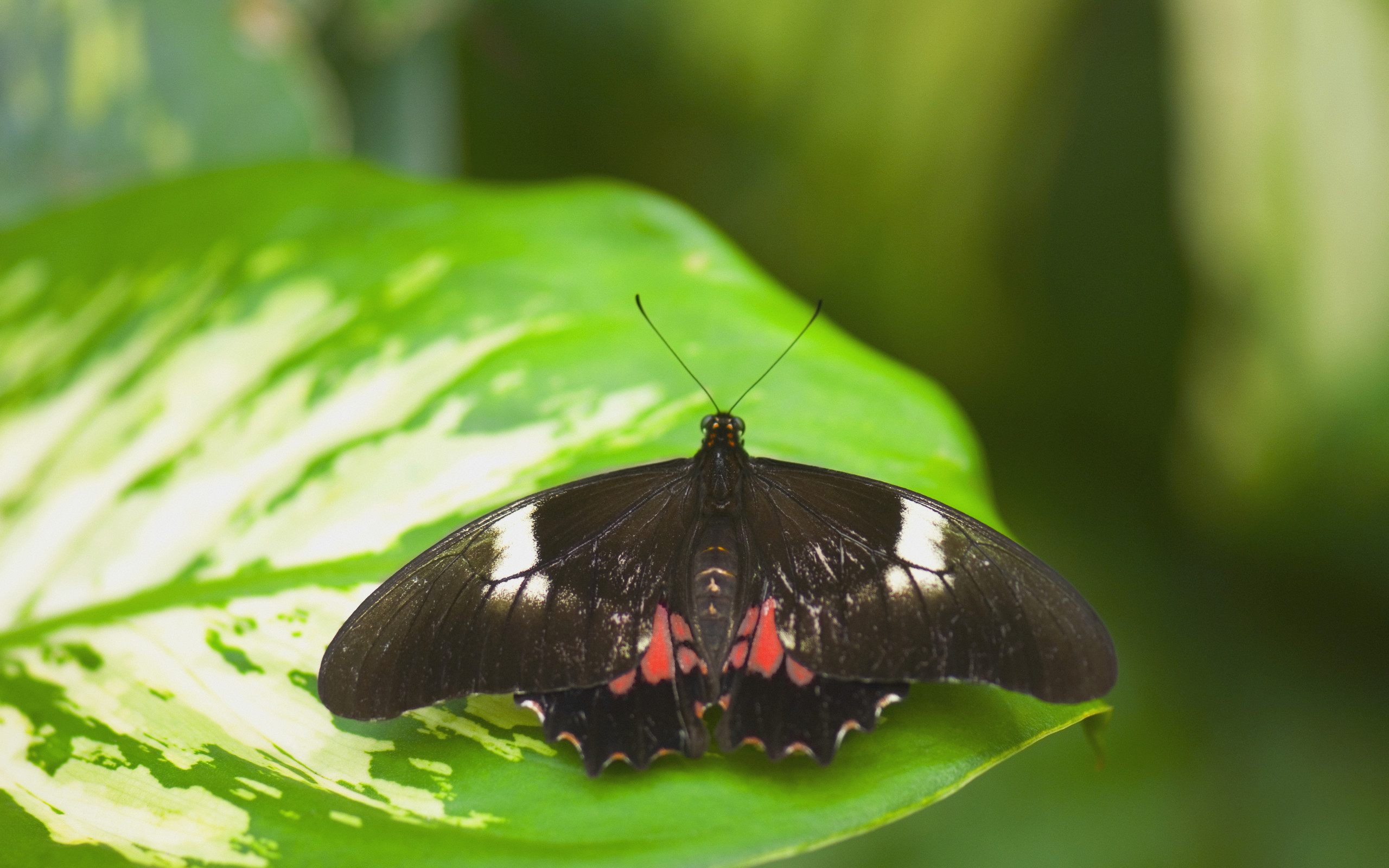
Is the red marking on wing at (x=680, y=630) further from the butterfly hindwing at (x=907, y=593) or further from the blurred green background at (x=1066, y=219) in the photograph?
the blurred green background at (x=1066, y=219)

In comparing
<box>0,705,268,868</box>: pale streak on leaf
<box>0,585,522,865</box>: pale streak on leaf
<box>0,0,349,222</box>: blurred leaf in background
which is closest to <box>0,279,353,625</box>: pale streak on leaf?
<box>0,585,522,865</box>: pale streak on leaf

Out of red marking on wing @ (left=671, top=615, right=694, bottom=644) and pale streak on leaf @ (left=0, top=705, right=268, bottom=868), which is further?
red marking on wing @ (left=671, top=615, right=694, bottom=644)

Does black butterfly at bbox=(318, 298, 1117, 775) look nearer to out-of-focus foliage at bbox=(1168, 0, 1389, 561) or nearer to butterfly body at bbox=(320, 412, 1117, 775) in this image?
butterfly body at bbox=(320, 412, 1117, 775)

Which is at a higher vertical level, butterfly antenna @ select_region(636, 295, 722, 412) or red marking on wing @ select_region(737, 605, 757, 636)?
butterfly antenna @ select_region(636, 295, 722, 412)

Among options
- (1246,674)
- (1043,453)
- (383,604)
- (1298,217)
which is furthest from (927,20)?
(383,604)

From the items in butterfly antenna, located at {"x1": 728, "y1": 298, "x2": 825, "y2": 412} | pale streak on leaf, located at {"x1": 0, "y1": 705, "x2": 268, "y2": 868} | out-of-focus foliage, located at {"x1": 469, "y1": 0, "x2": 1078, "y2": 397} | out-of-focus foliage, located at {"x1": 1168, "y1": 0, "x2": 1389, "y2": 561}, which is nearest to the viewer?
pale streak on leaf, located at {"x1": 0, "y1": 705, "x2": 268, "y2": 868}

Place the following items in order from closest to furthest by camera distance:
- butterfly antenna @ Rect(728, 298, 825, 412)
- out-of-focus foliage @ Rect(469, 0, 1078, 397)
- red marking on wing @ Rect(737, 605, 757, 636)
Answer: red marking on wing @ Rect(737, 605, 757, 636), butterfly antenna @ Rect(728, 298, 825, 412), out-of-focus foliage @ Rect(469, 0, 1078, 397)

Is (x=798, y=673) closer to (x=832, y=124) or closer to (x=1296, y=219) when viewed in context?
(x=1296, y=219)

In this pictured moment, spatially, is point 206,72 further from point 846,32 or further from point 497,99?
point 846,32
